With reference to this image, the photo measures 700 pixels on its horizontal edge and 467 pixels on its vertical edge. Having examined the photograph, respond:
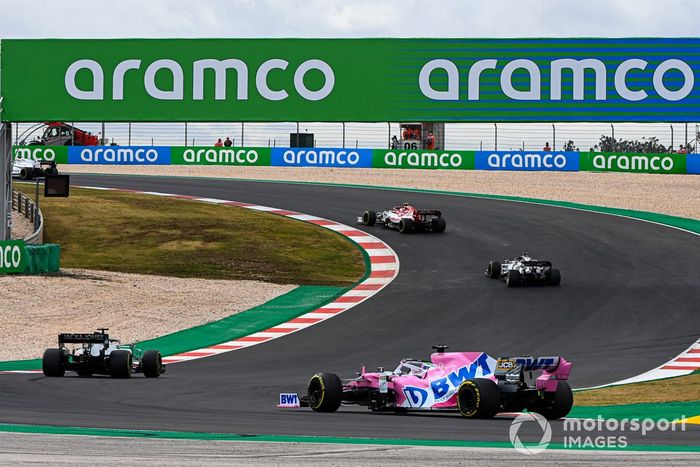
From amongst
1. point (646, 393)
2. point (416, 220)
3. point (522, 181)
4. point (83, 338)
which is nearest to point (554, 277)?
point (416, 220)

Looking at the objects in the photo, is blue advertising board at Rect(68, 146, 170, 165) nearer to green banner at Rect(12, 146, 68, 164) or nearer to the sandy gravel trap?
green banner at Rect(12, 146, 68, 164)

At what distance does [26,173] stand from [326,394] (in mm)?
35067

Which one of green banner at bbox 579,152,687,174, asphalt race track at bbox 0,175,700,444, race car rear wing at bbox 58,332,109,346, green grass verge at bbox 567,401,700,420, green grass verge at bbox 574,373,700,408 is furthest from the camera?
green banner at bbox 579,152,687,174

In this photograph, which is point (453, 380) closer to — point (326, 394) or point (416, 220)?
point (326, 394)

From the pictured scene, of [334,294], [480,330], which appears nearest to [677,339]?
[480,330]

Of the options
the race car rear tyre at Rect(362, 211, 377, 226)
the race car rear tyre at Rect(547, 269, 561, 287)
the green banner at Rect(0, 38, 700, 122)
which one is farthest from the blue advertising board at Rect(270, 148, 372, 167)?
the green banner at Rect(0, 38, 700, 122)

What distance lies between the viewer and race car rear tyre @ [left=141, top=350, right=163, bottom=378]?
17953 millimetres

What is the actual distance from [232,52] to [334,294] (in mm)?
6171

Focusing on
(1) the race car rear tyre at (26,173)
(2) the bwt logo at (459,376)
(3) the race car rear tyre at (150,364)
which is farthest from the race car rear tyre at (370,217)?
(2) the bwt logo at (459,376)

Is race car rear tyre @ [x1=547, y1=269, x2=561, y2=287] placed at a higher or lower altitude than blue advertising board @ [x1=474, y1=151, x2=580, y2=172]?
lower

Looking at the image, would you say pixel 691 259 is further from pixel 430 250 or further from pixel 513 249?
pixel 430 250

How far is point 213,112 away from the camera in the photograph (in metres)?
26.8

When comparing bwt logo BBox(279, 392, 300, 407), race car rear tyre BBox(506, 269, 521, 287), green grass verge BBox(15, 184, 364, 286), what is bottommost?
bwt logo BBox(279, 392, 300, 407)

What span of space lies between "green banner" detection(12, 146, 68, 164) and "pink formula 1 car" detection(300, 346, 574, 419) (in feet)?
131
